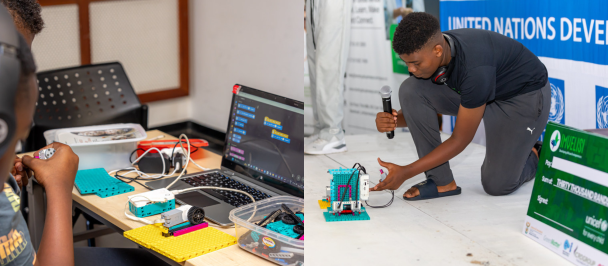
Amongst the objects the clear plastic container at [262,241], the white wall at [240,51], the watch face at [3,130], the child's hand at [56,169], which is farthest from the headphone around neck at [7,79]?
the white wall at [240,51]

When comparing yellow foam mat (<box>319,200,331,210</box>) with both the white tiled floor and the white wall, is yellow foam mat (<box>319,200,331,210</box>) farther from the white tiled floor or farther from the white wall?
the white wall

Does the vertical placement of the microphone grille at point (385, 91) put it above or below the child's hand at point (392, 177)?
above

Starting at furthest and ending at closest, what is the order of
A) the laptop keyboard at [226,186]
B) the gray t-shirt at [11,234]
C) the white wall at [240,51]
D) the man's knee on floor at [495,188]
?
the white wall at [240,51], the man's knee on floor at [495,188], the laptop keyboard at [226,186], the gray t-shirt at [11,234]

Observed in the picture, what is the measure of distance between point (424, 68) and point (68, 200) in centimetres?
102

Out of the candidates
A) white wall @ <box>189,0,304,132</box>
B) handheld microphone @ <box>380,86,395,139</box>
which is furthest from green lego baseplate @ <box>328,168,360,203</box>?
white wall @ <box>189,0,304,132</box>

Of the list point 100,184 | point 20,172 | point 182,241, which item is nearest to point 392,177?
point 182,241

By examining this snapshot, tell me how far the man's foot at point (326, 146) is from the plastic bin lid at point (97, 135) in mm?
545

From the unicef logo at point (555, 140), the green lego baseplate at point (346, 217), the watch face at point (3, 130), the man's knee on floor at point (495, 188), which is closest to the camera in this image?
the watch face at point (3, 130)

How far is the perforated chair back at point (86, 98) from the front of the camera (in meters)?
2.22

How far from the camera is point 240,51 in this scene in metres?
3.62

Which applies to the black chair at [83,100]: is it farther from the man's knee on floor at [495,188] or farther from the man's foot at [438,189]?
the man's knee on floor at [495,188]

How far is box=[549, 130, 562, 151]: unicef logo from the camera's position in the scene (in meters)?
1.21

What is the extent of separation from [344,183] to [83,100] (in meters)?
1.46

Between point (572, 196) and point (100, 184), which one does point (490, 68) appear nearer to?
point (572, 196)
